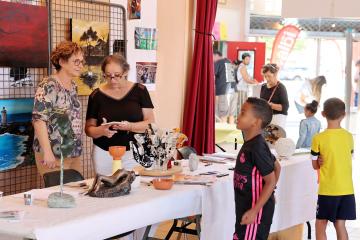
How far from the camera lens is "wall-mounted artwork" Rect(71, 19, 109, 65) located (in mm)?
4727

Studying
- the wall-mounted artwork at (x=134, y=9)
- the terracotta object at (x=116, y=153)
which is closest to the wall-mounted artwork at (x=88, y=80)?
the wall-mounted artwork at (x=134, y=9)

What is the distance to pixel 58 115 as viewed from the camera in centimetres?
384

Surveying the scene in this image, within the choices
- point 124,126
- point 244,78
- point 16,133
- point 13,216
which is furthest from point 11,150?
point 244,78

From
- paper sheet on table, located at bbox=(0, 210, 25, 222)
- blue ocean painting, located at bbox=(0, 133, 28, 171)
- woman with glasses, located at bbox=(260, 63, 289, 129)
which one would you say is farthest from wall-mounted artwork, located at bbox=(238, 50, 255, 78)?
paper sheet on table, located at bbox=(0, 210, 25, 222)

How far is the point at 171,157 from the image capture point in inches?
152

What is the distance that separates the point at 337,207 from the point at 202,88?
249cm

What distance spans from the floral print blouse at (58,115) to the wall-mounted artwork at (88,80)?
→ 866 mm

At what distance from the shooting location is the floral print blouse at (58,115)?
12.3ft

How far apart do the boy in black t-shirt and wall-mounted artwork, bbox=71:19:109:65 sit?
188cm

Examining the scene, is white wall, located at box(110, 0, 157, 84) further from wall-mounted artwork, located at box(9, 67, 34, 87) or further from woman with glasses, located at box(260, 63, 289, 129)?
woman with glasses, located at box(260, 63, 289, 129)

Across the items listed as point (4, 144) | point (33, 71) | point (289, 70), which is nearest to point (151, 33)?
point (33, 71)

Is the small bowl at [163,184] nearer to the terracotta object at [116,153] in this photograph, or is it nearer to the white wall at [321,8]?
the terracotta object at [116,153]

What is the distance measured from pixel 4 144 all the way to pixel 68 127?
1.87 feet

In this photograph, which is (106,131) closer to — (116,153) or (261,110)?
→ (116,153)
